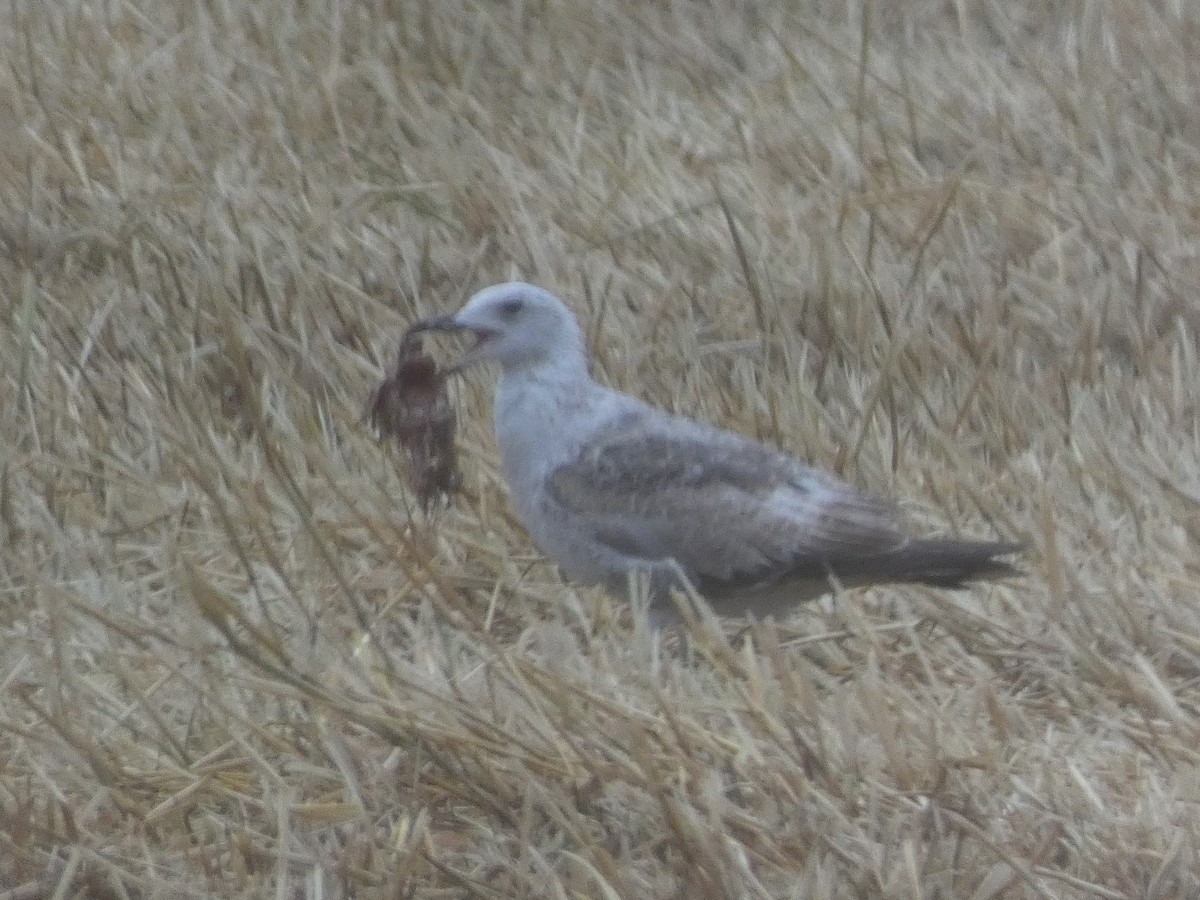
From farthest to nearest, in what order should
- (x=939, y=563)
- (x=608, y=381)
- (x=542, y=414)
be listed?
(x=608, y=381), (x=542, y=414), (x=939, y=563)

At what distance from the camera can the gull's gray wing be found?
4.10m

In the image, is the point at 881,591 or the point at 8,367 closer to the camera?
the point at 881,591

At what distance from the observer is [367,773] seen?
3.51 metres

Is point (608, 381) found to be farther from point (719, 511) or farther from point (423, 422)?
point (719, 511)

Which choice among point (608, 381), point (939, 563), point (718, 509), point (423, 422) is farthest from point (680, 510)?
point (608, 381)

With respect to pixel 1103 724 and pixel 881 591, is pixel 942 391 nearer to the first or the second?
pixel 881 591

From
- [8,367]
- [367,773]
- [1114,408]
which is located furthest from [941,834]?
[8,367]

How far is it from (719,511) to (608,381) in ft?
3.49

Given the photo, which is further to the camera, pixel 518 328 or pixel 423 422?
pixel 423 422

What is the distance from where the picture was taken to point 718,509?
4.16 m

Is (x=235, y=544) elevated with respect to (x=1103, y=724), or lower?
elevated

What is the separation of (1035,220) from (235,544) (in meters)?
2.52

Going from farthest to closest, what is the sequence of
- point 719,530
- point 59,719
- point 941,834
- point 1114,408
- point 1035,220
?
point 1035,220, point 1114,408, point 719,530, point 59,719, point 941,834

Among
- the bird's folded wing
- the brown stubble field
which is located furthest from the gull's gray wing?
the brown stubble field
